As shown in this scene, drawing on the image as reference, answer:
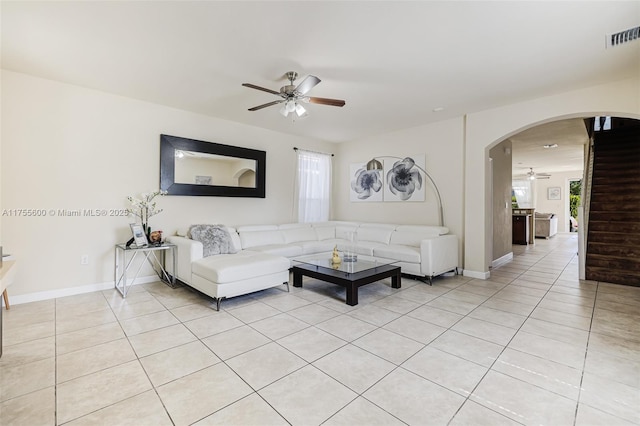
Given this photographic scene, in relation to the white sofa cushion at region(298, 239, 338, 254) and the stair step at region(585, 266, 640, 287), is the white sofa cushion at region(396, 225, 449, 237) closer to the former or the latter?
the white sofa cushion at region(298, 239, 338, 254)

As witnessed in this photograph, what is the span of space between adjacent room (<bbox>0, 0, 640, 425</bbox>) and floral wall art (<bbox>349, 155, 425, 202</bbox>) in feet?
0.19

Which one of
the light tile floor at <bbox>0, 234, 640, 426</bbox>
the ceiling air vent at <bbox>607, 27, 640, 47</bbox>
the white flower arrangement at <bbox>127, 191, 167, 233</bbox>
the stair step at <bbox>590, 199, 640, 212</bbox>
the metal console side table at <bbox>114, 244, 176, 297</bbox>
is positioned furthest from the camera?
the stair step at <bbox>590, 199, 640, 212</bbox>

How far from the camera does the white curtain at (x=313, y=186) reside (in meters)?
6.15

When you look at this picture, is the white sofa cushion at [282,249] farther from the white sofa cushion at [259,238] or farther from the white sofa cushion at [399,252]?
the white sofa cushion at [399,252]

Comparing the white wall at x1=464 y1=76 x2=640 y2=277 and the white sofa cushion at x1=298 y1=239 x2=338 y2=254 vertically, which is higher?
the white wall at x1=464 y1=76 x2=640 y2=277

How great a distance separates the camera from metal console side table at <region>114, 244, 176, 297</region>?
369 cm

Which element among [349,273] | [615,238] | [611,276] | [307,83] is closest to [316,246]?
[349,273]

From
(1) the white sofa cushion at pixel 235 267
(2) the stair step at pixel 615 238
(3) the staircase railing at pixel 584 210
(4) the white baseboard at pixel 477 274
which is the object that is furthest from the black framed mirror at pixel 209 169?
(2) the stair step at pixel 615 238

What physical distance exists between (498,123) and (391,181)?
208 centimetres

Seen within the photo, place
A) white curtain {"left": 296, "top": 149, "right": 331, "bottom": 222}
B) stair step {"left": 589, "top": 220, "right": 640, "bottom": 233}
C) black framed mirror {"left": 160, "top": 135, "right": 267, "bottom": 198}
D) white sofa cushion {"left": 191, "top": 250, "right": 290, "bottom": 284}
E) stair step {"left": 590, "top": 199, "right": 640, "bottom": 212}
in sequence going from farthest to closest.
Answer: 1. white curtain {"left": 296, "top": 149, "right": 331, "bottom": 222}
2. stair step {"left": 590, "top": 199, "right": 640, "bottom": 212}
3. stair step {"left": 589, "top": 220, "right": 640, "bottom": 233}
4. black framed mirror {"left": 160, "top": 135, "right": 267, "bottom": 198}
5. white sofa cushion {"left": 191, "top": 250, "right": 290, "bottom": 284}

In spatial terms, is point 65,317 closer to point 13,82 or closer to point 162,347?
point 162,347

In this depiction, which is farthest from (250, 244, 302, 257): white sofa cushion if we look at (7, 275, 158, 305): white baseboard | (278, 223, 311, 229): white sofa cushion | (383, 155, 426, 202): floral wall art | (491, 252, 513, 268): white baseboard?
(491, 252, 513, 268): white baseboard

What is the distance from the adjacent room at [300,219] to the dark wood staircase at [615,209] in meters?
0.04

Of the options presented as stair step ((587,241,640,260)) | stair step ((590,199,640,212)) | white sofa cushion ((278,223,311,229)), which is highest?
stair step ((590,199,640,212))
